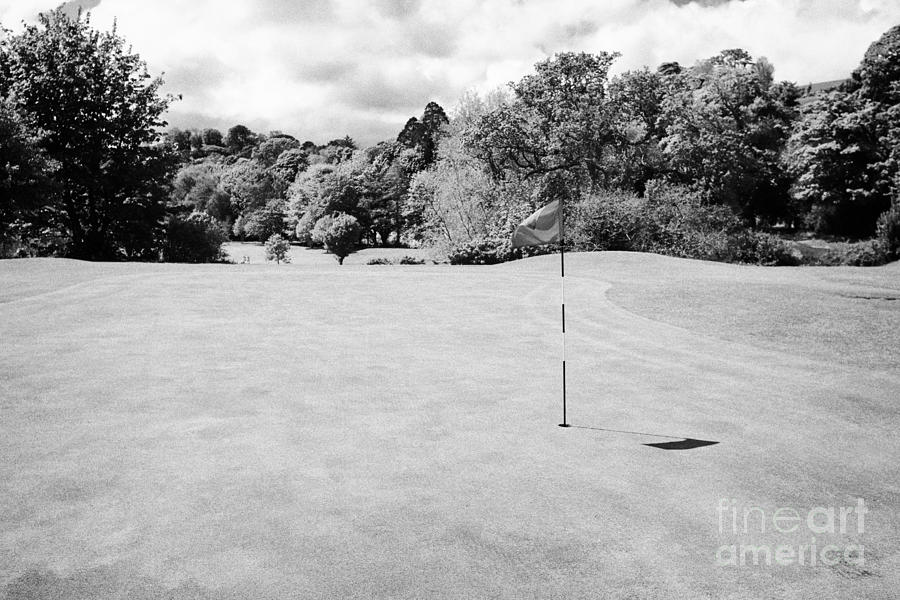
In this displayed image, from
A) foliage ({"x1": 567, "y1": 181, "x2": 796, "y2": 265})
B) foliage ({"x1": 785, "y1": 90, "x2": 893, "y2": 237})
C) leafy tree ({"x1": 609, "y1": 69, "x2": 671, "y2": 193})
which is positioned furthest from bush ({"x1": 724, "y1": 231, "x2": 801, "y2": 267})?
foliage ({"x1": 785, "y1": 90, "x2": 893, "y2": 237})

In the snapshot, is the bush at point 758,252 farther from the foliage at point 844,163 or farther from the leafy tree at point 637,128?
the foliage at point 844,163

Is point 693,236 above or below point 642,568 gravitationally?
above

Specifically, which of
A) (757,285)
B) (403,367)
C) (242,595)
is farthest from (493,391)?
(757,285)

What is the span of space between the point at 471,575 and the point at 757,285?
16595mm

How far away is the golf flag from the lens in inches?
320

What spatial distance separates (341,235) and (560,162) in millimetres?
18988

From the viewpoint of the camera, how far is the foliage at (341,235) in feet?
160

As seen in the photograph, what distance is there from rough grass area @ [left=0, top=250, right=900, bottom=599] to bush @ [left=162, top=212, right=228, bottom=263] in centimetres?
2464

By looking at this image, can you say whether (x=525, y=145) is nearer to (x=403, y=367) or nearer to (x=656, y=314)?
(x=656, y=314)

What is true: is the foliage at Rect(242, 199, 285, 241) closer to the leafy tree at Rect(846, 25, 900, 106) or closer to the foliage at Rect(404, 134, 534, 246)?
the foliage at Rect(404, 134, 534, 246)

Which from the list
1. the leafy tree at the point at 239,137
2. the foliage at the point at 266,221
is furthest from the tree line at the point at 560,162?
the leafy tree at the point at 239,137

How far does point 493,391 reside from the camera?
8.41 metres

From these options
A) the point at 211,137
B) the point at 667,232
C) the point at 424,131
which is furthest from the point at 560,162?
the point at 211,137

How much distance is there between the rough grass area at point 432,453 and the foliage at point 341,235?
35295 millimetres
